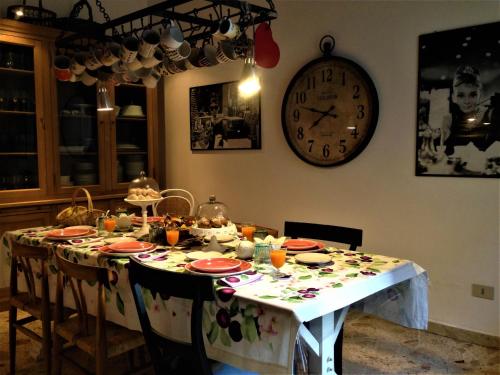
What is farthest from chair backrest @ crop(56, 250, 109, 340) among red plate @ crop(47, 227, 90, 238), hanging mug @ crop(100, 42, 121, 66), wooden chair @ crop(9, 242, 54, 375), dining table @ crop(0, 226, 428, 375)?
hanging mug @ crop(100, 42, 121, 66)

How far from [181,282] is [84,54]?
1840 millimetres

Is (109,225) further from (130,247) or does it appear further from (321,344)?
(321,344)

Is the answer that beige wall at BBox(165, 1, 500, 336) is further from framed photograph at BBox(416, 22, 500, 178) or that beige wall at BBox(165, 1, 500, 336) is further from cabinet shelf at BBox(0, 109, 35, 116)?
cabinet shelf at BBox(0, 109, 35, 116)

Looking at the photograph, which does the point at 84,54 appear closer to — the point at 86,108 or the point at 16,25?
the point at 16,25

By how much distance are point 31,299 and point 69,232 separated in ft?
1.34

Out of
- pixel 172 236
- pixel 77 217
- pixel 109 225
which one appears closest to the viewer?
pixel 172 236

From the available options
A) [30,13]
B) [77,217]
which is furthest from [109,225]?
[30,13]

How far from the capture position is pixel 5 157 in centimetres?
355

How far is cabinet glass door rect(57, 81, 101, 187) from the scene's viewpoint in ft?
12.6

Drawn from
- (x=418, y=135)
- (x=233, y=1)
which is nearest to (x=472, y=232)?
(x=418, y=135)

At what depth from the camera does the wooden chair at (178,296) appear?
4.84 ft

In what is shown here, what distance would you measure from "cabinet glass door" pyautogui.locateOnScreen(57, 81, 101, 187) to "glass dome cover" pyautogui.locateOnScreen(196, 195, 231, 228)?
6.12 ft

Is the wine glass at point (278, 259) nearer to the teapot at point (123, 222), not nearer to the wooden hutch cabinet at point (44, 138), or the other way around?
the teapot at point (123, 222)

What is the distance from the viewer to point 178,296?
152 centimetres
